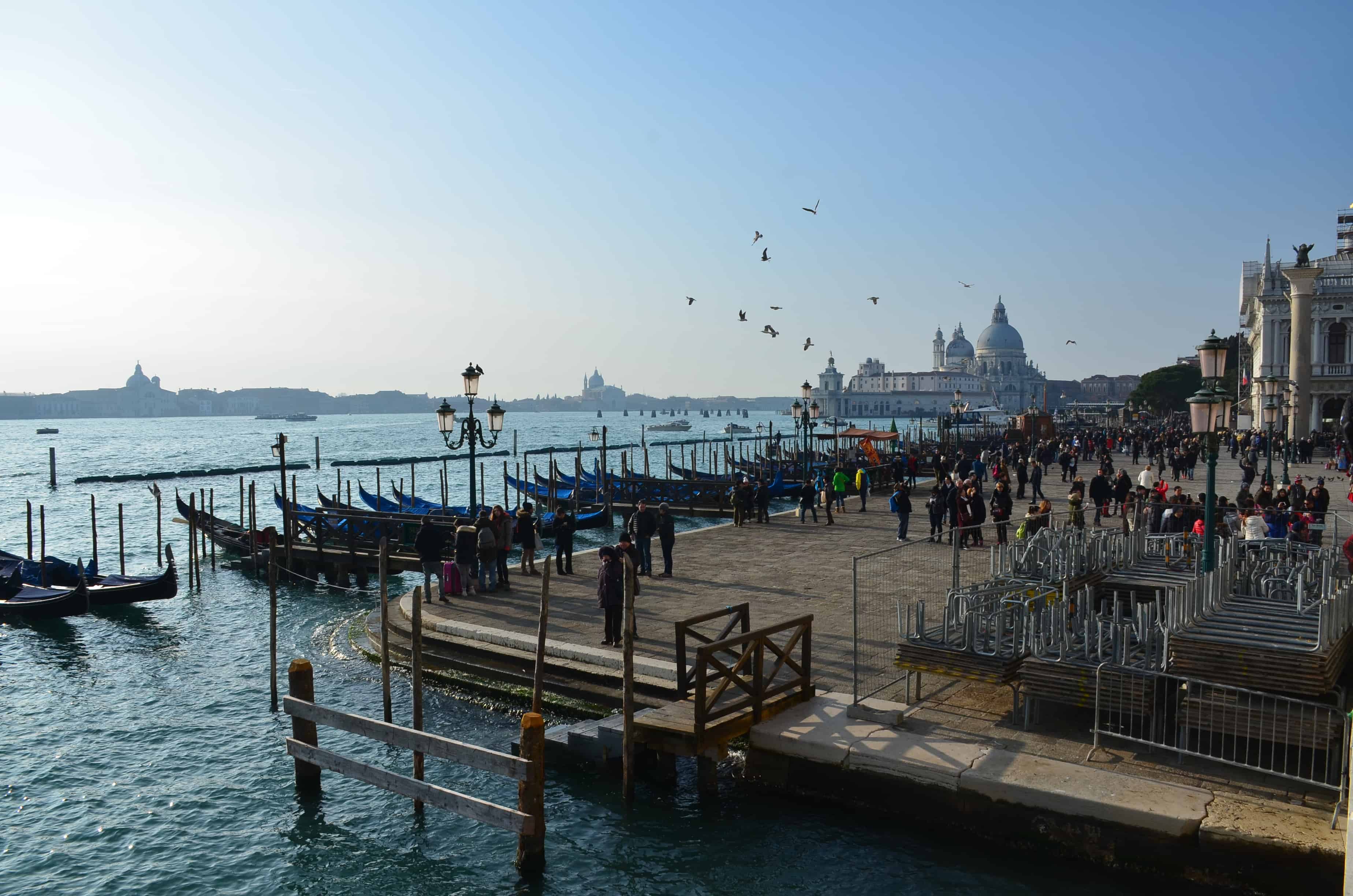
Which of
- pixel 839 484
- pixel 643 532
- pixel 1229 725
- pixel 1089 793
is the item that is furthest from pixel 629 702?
pixel 839 484

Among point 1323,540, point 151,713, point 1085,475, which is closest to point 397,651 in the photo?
point 151,713

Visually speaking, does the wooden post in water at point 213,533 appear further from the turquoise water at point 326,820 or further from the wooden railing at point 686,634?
the wooden railing at point 686,634

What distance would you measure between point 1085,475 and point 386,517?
23408 mm

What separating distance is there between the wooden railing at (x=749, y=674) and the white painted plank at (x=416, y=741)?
1536mm

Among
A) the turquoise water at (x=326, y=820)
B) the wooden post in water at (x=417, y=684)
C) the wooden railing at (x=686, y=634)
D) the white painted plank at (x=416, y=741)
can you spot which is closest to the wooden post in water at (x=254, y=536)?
the turquoise water at (x=326, y=820)

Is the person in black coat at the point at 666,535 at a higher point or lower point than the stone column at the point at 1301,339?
lower

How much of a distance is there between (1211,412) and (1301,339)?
37.0m

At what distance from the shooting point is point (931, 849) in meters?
7.36

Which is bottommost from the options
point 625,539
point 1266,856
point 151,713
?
point 151,713

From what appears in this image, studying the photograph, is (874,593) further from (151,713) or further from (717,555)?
(151,713)

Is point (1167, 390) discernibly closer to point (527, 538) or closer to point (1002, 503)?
point (1002, 503)

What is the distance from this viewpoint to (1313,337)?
1853 inches

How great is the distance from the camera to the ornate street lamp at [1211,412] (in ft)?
30.6

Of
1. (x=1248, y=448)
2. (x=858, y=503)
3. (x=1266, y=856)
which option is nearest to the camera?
(x=1266, y=856)
